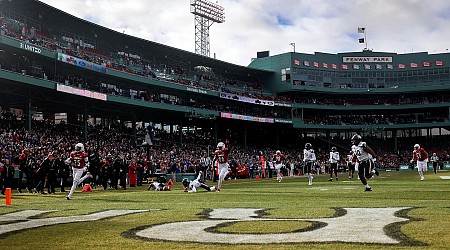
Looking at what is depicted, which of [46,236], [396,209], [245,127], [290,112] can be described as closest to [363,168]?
[396,209]

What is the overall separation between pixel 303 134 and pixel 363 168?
7180 centimetres

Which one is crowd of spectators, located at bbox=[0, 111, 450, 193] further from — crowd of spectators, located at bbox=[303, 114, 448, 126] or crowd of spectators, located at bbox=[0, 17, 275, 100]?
crowd of spectators, located at bbox=[0, 17, 275, 100]

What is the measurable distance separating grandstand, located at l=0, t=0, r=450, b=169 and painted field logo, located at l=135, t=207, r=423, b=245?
36.0m

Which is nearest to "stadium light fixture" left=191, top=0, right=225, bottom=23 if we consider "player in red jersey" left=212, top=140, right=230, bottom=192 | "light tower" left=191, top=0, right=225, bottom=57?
"light tower" left=191, top=0, right=225, bottom=57

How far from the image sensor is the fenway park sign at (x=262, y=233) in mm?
7070

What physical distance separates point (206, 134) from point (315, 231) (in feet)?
220

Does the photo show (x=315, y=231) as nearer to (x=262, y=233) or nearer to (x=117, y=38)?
(x=262, y=233)

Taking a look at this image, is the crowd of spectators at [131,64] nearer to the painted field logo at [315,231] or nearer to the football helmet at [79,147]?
the football helmet at [79,147]

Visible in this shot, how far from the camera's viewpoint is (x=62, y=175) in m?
26.5

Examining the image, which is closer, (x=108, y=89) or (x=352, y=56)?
(x=108, y=89)

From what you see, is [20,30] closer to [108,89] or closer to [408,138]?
[108,89]

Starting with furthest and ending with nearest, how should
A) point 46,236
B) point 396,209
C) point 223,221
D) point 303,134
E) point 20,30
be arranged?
point 303,134
point 20,30
point 396,209
point 223,221
point 46,236

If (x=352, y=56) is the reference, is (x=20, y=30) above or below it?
below

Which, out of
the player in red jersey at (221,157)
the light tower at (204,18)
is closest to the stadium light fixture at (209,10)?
the light tower at (204,18)
